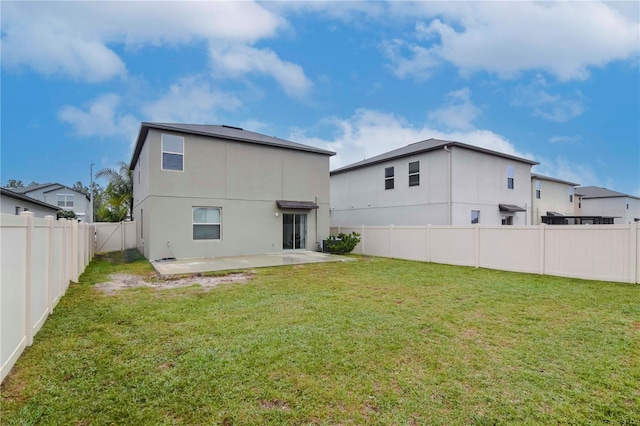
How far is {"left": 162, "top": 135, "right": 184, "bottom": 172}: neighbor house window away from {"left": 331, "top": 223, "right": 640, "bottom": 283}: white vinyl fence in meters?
9.87

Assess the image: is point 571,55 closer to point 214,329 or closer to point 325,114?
point 325,114

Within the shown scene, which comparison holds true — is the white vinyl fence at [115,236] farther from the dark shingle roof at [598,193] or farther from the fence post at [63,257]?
the dark shingle roof at [598,193]

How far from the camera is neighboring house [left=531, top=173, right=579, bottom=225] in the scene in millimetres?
22375

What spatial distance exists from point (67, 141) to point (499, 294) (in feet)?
164

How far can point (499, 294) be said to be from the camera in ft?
23.1

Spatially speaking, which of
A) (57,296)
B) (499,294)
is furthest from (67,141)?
(499,294)

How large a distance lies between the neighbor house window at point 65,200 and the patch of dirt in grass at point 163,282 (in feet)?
126

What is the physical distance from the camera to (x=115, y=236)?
59.3 ft

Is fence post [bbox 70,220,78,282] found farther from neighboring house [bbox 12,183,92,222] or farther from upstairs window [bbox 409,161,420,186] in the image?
neighboring house [bbox 12,183,92,222]

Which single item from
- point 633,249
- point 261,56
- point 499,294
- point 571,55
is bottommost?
point 499,294

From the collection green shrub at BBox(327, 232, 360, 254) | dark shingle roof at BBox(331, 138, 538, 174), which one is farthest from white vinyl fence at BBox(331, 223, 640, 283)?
dark shingle roof at BBox(331, 138, 538, 174)

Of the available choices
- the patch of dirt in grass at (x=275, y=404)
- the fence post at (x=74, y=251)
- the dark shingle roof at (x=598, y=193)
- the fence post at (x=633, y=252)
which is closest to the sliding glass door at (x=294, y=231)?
the fence post at (x=74, y=251)

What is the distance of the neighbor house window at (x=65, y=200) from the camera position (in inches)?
1496

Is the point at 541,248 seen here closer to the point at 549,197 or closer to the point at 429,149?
the point at 429,149
